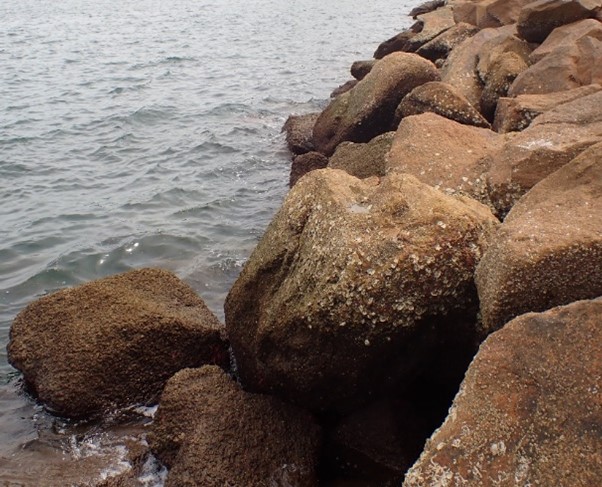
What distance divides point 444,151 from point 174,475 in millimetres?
3730

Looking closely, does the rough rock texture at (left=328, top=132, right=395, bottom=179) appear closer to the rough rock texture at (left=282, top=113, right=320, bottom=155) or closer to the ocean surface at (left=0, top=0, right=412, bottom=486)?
the ocean surface at (left=0, top=0, right=412, bottom=486)

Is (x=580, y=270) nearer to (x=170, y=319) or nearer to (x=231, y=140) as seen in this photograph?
(x=170, y=319)

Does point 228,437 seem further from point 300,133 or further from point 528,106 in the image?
point 300,133

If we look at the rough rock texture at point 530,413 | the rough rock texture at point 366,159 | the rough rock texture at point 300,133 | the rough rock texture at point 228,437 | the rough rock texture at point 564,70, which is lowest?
the rough rock texture at point 300,133

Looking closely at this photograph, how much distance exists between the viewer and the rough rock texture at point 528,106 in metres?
6.97

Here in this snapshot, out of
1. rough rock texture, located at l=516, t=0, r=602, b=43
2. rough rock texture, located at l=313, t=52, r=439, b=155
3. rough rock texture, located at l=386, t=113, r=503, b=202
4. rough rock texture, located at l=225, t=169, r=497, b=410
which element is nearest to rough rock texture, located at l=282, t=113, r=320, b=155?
rough rock texture, located at l=313, t=52, r=439, b=155

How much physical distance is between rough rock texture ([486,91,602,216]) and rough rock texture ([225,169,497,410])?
773 millimetres

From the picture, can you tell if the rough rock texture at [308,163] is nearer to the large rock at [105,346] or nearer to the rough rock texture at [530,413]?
the large rock at [105,346]

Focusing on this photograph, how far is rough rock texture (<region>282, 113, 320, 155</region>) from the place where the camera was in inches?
485

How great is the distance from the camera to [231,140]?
45.4 ft

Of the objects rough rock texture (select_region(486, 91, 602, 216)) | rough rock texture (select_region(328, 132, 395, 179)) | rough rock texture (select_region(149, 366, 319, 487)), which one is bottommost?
rough rock texture (select_region(149, 366, 319, 487))

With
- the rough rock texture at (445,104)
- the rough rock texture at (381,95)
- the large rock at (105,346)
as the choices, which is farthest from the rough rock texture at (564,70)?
the large rock at (105,346)

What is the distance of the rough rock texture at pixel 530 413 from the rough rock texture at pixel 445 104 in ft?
16.0

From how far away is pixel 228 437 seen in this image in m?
4.44
